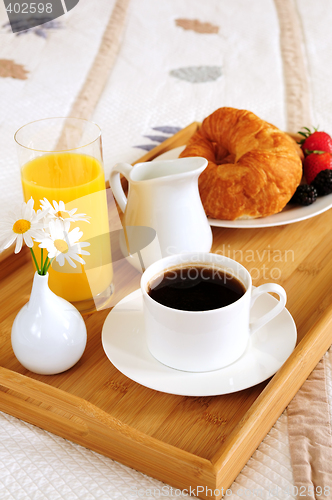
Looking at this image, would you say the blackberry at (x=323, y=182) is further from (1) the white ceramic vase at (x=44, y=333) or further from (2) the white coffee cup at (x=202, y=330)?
(1) the white ceramic vase at (x=44, y=333)

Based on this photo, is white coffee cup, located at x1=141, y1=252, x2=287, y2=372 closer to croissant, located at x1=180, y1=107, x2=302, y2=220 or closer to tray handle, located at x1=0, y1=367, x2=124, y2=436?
tray handle, located at x1=0, y1=367, x2=124, y2=436

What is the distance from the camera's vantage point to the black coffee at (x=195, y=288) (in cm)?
55

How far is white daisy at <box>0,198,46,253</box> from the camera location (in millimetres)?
525

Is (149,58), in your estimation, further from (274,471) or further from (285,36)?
(274,471)

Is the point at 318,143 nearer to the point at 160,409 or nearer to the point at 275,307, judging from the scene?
the point at 275,307

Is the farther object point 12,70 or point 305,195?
point 12,70

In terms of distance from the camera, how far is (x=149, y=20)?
1.93m

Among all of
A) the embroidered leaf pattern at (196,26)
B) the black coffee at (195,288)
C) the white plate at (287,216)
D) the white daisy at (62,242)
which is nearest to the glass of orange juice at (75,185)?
the white daisy at (62,242)

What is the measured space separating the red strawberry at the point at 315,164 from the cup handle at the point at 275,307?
45 centimetres

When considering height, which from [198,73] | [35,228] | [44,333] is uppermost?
[35,228]

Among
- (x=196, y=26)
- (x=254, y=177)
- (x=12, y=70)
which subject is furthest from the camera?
(x=196, y=26)

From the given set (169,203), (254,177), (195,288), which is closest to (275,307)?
(195,288)

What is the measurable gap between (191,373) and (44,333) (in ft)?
0.55

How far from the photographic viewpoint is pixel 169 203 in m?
0.71
